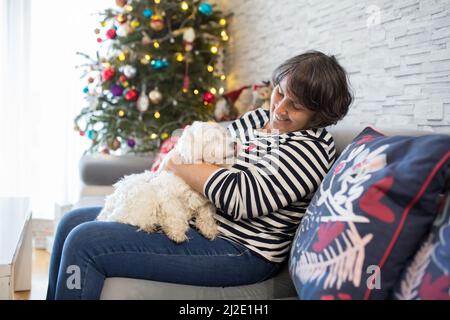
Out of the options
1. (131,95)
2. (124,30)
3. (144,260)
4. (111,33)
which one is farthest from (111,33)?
(144,260)

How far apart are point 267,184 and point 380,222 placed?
405 millimetres

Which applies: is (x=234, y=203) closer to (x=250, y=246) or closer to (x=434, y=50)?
(x=250, y=246)

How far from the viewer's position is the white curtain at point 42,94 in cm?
371

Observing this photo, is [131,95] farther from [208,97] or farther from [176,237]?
[176,237]

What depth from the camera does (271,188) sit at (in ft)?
4.52

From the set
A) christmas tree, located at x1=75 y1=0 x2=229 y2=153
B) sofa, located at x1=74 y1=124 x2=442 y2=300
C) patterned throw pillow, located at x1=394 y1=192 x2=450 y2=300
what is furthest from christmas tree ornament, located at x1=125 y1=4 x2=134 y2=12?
patterned throw pillow, located at x1=394 y1=192 x2=450 y2=300

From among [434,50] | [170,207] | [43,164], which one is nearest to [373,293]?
[170,207]

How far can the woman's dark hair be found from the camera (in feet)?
4.84

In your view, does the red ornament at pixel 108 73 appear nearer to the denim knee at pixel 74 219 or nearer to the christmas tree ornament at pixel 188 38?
the christmas tree ornament at pixel 188 38

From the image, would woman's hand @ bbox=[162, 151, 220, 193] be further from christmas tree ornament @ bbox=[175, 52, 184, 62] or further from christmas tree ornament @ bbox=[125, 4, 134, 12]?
christmas tree ornament @ bbox=[125, 4, 134, 12]

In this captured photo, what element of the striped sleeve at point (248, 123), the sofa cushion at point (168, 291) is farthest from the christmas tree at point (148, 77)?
the sofa cushion at point (168, 291)

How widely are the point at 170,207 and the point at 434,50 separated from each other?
1.17 metres

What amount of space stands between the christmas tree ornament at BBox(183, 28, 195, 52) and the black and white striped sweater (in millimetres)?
2076

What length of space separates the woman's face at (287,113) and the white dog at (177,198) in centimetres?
17
